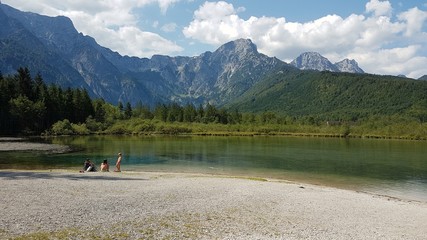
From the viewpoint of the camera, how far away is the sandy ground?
54.4 ft

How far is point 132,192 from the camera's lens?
26.9 metres

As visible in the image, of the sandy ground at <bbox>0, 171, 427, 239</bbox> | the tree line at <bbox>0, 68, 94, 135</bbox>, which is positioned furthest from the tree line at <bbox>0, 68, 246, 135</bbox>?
the sandy ground at <bbox>0, 171, 427, 239</bbox>

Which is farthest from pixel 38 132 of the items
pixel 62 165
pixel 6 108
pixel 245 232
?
pixel 245 232

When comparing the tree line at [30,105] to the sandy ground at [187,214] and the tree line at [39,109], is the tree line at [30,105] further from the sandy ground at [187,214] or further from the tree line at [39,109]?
the sandy ground at [187,214]

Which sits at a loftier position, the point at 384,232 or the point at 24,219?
the point at 24,219

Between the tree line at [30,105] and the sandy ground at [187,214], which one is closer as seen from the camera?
the sandy ground at [187,214]

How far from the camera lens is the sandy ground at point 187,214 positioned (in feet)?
54.4

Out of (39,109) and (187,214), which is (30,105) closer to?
(39,109)

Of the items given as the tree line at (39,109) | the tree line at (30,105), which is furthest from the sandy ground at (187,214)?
the tree line at (39,109)

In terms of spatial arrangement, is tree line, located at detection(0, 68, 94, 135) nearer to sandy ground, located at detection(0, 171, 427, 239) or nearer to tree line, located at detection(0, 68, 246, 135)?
tree line, located at detection(0, 68, 246, 135)

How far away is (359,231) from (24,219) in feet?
54.2

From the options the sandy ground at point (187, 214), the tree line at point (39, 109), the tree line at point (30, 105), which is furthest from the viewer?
the tree line at point (39, 109)

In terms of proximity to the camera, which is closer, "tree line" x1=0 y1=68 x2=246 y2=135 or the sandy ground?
the sandy ground

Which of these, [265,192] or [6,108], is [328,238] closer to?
[265,192]
